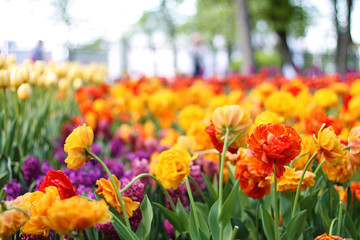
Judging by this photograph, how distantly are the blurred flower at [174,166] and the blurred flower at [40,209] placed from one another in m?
0.35

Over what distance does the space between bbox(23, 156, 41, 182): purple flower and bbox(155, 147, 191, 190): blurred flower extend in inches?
25.5

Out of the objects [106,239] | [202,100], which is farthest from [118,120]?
[106,239]

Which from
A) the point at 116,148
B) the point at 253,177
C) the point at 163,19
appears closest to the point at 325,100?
the point at 116,148

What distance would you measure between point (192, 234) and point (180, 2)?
16409 millimetres

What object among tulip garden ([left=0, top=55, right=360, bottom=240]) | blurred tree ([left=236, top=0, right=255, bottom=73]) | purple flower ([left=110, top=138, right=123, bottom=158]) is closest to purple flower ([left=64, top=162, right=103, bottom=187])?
tulip garden ([left=0, top=55, right=360, bottom=240])

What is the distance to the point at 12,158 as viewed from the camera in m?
1.71

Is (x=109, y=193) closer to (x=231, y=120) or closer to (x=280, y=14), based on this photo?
(x=231, y=120)

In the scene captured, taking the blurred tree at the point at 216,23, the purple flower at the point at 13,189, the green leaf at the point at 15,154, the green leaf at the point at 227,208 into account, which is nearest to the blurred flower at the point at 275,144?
the green leaf at the point at 227,208

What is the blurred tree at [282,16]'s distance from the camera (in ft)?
55.0

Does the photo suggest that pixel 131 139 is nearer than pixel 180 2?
Yes

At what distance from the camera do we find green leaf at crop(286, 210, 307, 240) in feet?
3.11

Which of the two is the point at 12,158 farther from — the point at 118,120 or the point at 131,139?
the point at 118,120

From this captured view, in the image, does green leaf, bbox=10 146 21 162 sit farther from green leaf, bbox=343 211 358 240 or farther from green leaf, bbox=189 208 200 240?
green leaf, bbox=343 211 358 240

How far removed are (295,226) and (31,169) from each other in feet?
3.31
